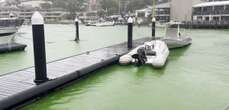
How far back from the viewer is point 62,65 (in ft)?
35.3

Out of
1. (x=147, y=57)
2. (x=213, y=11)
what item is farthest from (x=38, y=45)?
(x=213, y=11)

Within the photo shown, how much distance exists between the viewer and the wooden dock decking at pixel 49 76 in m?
6.99

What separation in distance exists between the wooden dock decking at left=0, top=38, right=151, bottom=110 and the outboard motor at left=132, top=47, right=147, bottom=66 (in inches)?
48.5

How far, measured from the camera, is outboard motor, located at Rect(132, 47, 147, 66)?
39.6 feet

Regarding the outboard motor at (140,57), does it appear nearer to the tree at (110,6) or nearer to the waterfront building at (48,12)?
the tree at (110,6)

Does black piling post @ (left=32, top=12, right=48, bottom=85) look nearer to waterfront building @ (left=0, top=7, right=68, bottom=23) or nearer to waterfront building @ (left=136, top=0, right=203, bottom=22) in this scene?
waterfront building @ (left=136, top=0, right=203, bottom=22)

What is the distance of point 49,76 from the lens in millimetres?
8891

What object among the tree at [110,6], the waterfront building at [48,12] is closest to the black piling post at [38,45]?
the tree at [110,6]

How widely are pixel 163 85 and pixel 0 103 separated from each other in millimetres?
5524

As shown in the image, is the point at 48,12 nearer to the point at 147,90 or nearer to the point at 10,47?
the point at 10,47

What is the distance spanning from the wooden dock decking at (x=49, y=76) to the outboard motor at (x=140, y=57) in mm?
1233

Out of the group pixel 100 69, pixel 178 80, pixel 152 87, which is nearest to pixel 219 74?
pixel 178 80

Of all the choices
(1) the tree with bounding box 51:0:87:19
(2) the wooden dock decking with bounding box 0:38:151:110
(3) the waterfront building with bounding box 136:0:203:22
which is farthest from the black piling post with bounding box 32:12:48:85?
(1) the tree with bounding box 51:0:87:19

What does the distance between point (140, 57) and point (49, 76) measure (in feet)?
15.4
